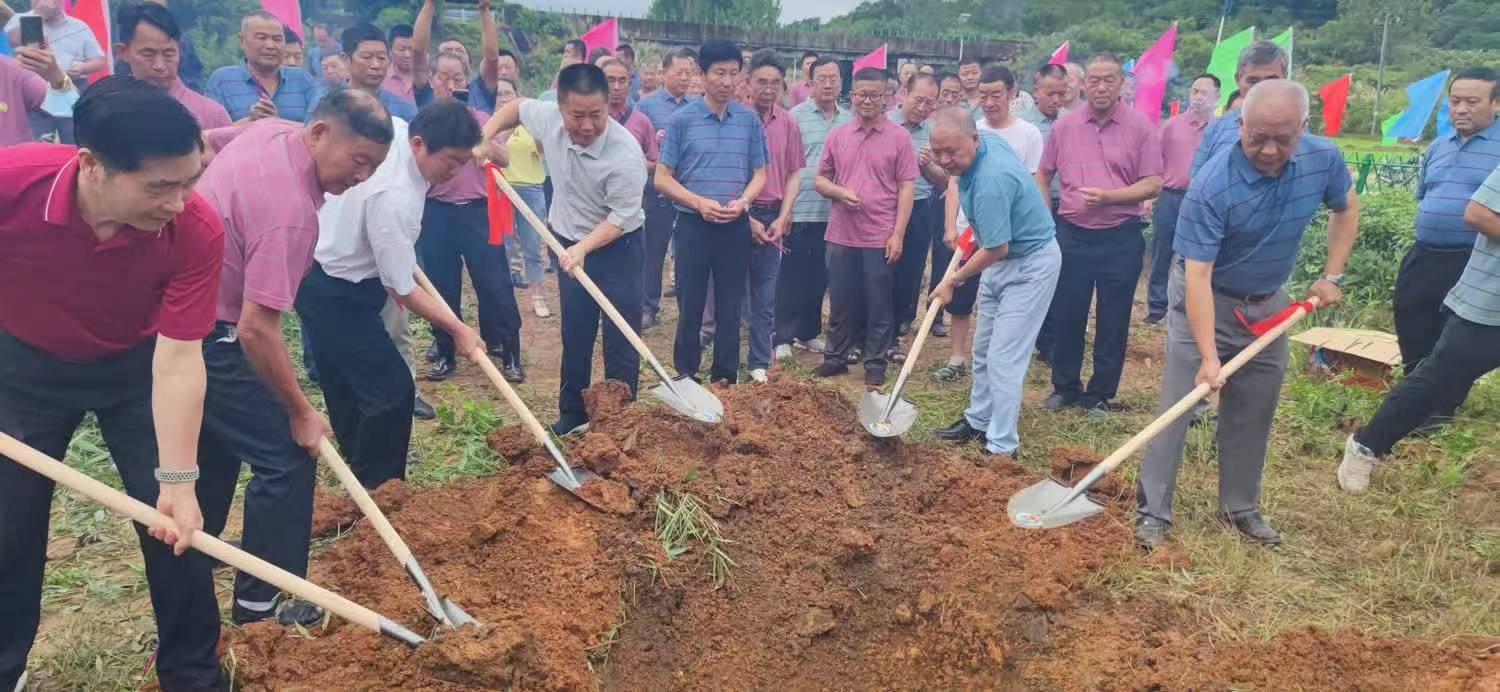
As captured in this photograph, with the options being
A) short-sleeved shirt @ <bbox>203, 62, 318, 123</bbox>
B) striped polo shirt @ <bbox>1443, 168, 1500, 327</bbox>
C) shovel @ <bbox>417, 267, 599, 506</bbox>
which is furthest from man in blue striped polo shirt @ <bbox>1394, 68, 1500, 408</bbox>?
short-sleeved shirt @ <bbox>203, 62, 318, 123</bbox>

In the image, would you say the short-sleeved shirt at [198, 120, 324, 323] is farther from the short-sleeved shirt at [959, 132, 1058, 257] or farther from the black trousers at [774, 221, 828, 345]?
the black trousers at [774, 221, 828, 345]

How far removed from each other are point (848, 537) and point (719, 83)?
3.13 metres

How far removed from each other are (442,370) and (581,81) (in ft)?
8.45

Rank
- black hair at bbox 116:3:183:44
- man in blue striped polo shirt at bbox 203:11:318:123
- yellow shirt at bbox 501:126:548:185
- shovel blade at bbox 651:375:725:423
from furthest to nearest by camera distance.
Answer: yellow shirt at bbox 501:126:548:185
man in blue striped polo shirt at bbox 203:11:318:123
black hair at bbox 116:3:183:44
shovel blade at bbox 651:375:725:423

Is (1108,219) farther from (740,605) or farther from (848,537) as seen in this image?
A: (740,605)

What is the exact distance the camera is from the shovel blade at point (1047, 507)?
3.79 meters

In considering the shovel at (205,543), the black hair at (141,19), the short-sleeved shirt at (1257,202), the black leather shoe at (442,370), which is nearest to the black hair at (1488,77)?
the short-sleeved shirt at (1257,202)

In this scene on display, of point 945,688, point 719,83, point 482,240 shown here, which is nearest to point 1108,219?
point 719,83

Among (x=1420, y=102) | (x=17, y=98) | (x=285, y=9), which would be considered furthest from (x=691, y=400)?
(x=1420, y=102)

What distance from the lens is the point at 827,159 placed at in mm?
6484

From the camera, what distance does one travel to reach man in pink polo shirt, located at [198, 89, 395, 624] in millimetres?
2844

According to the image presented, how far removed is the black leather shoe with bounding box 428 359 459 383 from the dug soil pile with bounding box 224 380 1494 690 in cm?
219

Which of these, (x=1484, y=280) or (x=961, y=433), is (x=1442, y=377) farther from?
(x=961, y=433)

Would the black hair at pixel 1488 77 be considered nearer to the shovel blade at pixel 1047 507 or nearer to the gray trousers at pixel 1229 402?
the gray trousers at pixel 1229 402
